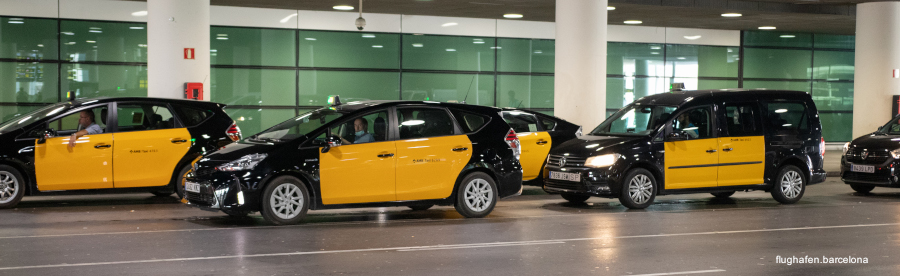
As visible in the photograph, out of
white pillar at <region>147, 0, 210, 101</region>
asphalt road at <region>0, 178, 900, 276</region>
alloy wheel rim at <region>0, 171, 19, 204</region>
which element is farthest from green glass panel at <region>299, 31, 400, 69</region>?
alloy wheel rim at <region>0, 171, 19, 204</region>

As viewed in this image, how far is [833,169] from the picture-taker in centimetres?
2161

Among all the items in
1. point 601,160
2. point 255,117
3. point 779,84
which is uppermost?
point 779,84

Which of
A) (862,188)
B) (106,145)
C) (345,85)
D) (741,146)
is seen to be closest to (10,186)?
(106,145)

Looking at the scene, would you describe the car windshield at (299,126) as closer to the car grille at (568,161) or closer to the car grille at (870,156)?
the car grille at (568,161)

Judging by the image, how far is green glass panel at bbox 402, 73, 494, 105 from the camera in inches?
1040

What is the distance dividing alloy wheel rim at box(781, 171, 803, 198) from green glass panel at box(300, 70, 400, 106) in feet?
45.2

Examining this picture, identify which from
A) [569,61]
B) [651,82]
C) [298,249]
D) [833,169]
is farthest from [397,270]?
[651,82]

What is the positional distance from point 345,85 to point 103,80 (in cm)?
626

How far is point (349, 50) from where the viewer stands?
2550 centimetres

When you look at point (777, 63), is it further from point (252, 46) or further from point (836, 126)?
point (252, 46)

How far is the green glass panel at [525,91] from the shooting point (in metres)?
27.5

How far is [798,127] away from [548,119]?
3.75 m

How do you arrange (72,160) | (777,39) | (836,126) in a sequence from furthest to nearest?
(836,126), (777,39), (72,160)

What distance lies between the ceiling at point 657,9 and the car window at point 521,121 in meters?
7.89
